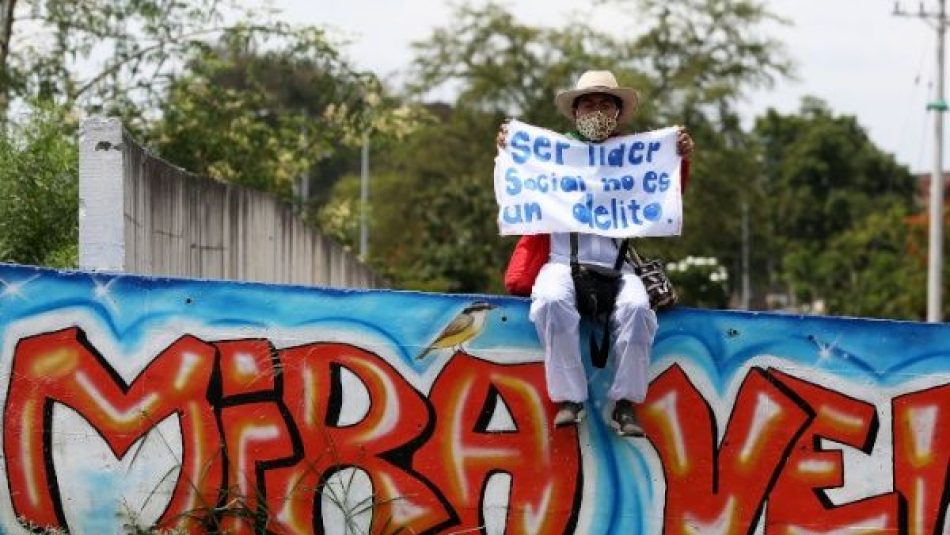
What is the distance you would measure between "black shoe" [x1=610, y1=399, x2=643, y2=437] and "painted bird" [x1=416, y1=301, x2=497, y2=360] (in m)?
0.68

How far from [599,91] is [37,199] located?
346 cm

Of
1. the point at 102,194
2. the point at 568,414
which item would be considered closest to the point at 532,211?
the point at 568,414

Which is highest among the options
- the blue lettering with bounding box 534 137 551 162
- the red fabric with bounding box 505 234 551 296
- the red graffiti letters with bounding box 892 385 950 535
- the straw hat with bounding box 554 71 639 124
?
the straw hat with bounding box 554 71 639 124

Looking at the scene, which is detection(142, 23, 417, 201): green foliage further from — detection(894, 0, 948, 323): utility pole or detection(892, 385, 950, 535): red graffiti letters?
detection(894, 0, 948, 323): utility pole

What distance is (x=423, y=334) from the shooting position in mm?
6523

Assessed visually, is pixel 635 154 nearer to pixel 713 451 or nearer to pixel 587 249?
pixel 587 249

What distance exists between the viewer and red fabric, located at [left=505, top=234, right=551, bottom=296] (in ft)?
21.8

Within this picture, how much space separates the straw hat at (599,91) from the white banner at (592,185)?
0.45 feet

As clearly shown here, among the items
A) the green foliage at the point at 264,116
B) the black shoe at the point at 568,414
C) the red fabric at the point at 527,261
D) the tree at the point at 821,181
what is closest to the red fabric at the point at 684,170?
the red fabric at the point at 527,261

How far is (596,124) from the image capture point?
6.84 meters

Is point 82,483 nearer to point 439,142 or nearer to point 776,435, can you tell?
point 776,435

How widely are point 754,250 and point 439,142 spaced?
38472 millimetres

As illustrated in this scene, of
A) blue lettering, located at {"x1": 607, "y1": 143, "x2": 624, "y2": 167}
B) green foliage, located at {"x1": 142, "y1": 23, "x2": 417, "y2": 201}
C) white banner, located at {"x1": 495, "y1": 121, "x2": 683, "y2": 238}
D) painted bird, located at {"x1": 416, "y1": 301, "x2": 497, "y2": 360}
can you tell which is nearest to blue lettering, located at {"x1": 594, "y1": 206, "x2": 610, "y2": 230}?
white banner, located at {"x1": 495, "y1": 121, "x2": 683, "y2": 238}

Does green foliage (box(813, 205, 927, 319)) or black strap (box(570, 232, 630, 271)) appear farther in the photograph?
green foliage (box(813, 205, 927, 319))
